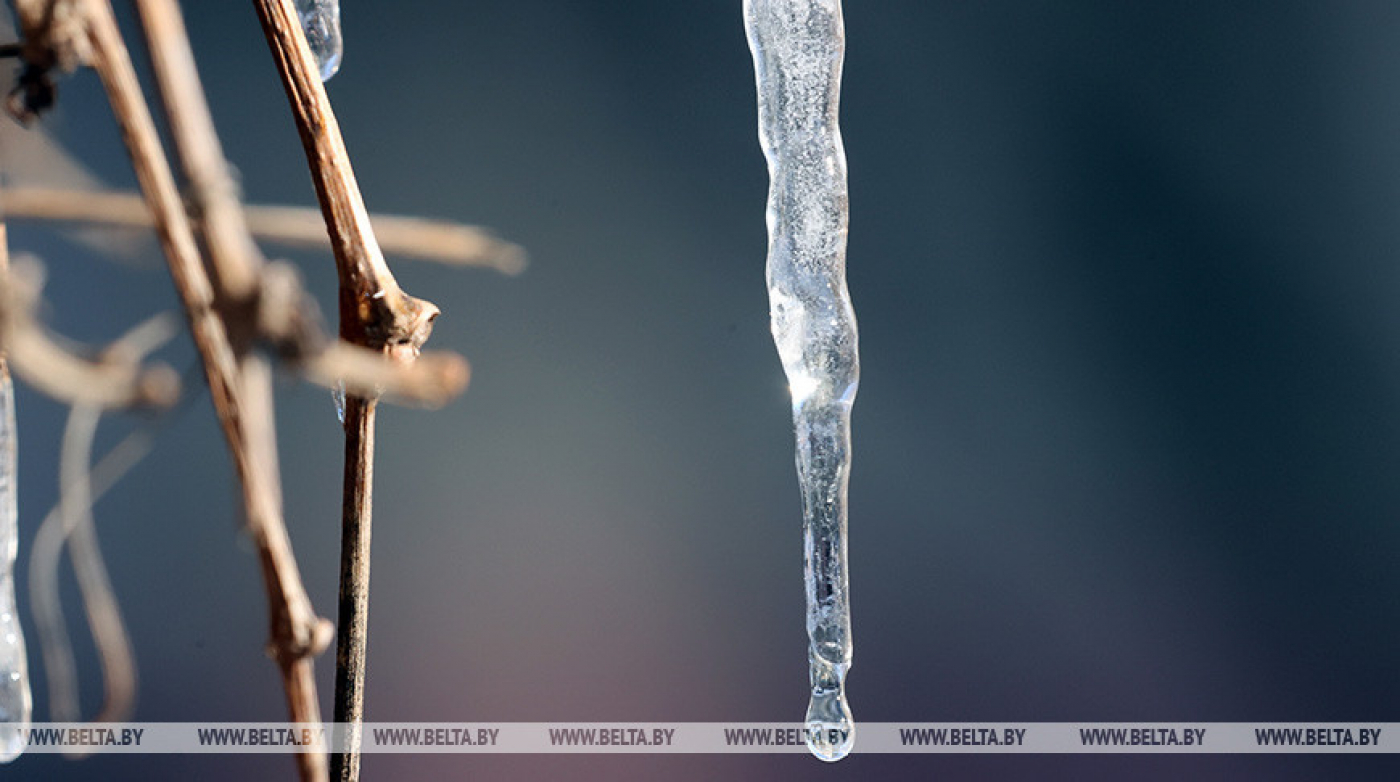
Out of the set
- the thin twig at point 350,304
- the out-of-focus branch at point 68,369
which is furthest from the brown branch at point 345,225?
the out-of-focus branch at point 68,369

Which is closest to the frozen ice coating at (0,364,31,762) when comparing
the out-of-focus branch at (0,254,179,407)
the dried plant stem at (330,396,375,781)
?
the dried plant stem at (330,396,375,781)

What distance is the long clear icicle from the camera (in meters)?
0.41

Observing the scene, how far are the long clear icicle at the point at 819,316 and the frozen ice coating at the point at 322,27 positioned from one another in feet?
0.45

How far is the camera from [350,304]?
0.23 m

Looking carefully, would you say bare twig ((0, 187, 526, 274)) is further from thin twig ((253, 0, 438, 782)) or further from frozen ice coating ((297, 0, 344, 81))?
frozen ice coating ((297, 0, 344, 81))

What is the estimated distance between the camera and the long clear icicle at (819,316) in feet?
1.35

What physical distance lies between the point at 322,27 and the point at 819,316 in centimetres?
18

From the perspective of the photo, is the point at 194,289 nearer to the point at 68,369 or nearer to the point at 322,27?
the point at 68,369

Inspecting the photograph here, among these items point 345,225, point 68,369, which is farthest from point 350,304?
point 68,369

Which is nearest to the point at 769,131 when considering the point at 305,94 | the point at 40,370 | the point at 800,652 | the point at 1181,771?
the point at 305,94

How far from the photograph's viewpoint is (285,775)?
2.79 feet

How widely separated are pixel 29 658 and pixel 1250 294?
85 cm

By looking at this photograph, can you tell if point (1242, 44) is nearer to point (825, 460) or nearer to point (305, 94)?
point (825, 460)

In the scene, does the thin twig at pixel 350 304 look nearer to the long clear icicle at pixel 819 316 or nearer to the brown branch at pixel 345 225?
the brown branch at pixel 345 225
